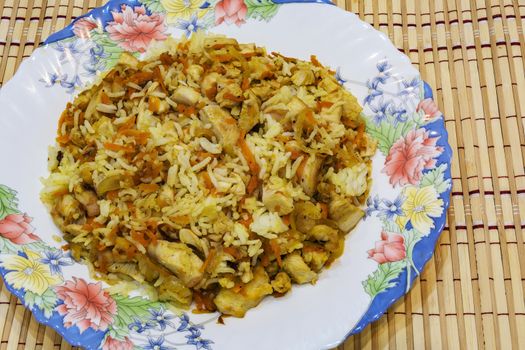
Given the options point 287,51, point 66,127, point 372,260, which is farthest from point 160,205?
point 287,51

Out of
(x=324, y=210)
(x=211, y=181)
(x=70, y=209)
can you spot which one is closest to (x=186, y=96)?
(x=211, y=181)

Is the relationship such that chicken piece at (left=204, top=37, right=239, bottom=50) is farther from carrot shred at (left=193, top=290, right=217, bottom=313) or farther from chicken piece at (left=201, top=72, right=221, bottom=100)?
carrot shred at (left=193, top=290, right=217, bottom=313)

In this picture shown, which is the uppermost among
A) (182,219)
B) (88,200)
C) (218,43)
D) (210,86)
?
(218,43)

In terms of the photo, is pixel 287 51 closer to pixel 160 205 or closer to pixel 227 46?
pixel 227 46

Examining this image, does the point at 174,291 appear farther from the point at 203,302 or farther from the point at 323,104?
the point at 323,104

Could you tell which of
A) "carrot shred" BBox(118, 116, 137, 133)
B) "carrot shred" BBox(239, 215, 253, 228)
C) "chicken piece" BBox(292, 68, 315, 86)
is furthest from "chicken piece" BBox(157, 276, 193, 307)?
"chicken piece" BBox(292, 68, 315, 86)

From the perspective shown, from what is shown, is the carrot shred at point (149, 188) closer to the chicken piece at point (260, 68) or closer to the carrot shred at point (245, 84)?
the carrot shred at point (245, 84)

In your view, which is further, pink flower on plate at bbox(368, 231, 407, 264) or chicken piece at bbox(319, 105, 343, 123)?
chicken piece at bbox(319, 105, 343, 123)
